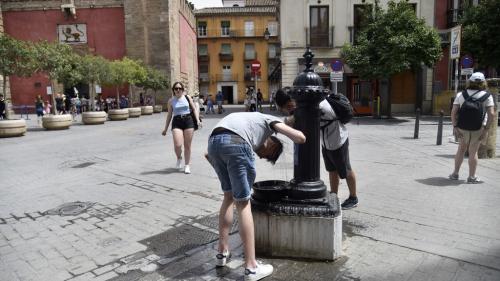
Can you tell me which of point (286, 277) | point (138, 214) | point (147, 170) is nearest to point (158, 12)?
point (147, 170)

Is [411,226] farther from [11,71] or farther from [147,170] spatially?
[11,71]

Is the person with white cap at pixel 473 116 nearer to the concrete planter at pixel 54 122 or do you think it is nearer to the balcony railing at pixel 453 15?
the concrete planter at pixel 54 122

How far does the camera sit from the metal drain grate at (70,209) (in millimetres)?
4858

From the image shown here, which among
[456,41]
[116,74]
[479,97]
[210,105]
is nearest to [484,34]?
[456,41]

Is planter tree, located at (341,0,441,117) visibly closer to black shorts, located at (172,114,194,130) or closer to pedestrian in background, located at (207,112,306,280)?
black shorts, located at (172,114,194,130)

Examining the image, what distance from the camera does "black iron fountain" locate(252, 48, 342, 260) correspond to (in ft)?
10.8

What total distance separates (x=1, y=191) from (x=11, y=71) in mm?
10435

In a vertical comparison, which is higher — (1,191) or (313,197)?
(313,197)

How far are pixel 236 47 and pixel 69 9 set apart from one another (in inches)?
1052

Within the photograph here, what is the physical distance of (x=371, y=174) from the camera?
670 cm

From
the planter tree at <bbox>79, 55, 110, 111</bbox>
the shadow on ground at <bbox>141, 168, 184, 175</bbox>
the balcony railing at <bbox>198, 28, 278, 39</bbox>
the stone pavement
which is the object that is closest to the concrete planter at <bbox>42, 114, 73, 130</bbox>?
the planter tree at <bbox>79, 55, 110, 111</bbox>

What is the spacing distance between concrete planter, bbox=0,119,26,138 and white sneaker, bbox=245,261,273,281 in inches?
559

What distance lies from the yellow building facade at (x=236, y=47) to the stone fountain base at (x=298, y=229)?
5165cm

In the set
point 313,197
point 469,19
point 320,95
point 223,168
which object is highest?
point 469,19
